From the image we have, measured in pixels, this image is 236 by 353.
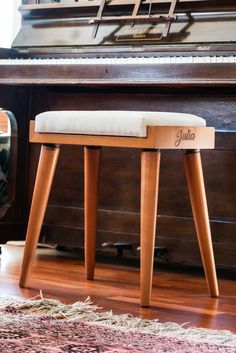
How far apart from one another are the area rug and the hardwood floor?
0.14 meters

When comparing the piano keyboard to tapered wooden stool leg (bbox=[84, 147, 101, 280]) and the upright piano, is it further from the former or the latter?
tapered wooden stool leg (bbox=[84, 147, 101, 280])

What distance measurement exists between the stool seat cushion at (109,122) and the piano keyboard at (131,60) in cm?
31

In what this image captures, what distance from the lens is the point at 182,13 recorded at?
291 centimetres

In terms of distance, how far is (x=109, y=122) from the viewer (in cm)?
222

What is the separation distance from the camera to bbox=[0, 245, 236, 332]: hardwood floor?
6.97 feet

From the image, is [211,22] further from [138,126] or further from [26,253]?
[26,253]

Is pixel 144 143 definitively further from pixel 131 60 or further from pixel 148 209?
pixel 131 60

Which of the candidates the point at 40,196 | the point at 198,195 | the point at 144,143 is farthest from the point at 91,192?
the point at 144,143

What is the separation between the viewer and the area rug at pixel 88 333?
1.62m

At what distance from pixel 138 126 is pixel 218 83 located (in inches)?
19.4

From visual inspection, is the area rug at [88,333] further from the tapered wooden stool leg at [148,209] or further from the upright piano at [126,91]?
the upright piano at [126,91]

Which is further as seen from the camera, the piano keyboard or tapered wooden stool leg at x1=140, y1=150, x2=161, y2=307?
the piano keyboard

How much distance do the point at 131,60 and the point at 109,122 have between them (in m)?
0.58

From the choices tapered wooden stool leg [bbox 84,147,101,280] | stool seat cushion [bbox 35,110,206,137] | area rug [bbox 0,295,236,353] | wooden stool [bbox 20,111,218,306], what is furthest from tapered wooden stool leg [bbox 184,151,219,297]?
area rug [bbox 0,295,236,353]
